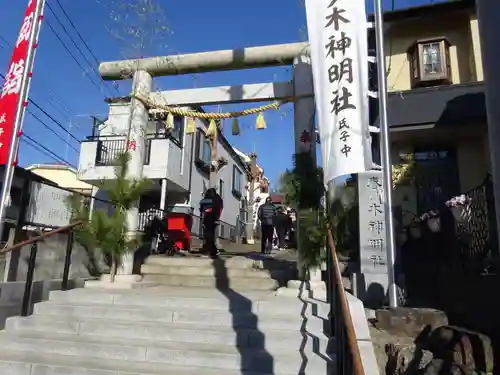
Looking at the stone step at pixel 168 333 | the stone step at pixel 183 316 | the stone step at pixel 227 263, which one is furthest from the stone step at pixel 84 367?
A: the stone step at pixel 227 263

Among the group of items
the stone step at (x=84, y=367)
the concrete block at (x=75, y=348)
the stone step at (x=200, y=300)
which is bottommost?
the stone step at (x=84, y=367)

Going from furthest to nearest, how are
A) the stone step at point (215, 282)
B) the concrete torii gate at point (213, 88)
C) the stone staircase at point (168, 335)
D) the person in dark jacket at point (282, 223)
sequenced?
1. the person in dark jacket at point (282, 223)
2. the concrete torii gate at point (213, 88)
3. the stone step at point (215, 282)
4. the stone staircase at point (168, 335)

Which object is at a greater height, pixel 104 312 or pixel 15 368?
pixel 104 312

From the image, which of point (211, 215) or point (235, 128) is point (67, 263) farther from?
point (235, 128)

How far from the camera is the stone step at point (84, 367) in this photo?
151 inches

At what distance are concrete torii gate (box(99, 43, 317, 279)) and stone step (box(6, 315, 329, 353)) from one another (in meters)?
2.12

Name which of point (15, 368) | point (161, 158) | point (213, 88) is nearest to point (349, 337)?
point (15, 368)

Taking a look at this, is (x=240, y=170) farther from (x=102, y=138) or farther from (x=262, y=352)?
(x=262, y=352)

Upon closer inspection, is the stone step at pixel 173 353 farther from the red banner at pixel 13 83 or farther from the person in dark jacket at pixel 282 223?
the person in dark jacket at pixel 282 223

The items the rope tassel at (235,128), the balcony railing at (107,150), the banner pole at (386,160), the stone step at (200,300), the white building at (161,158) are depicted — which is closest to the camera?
the stone step at (200,300)

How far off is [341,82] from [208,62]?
3.44 meters

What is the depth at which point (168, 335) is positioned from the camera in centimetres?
450

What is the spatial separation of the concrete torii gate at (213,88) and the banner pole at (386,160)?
160cm

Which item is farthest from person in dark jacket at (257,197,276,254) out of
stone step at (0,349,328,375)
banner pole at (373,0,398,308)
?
stone step at (0,349,328,375)
